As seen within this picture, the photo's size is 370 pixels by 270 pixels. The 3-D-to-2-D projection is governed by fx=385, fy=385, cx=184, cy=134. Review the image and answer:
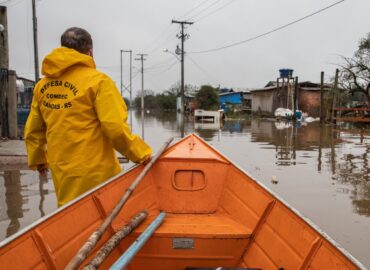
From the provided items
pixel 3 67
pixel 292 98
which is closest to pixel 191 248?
pixel 3 67

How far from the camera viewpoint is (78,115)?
2.85 m

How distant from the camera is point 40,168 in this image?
11.3 feet

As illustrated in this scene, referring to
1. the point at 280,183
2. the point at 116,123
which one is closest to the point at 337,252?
the point at 116,123

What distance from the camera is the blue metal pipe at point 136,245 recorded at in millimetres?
2520

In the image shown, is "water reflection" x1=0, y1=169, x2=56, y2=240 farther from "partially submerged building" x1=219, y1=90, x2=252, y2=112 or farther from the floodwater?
"partially submerged building" x1=219, y1=90, x2=252, y2=112

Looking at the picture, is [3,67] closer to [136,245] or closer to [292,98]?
[136,245]

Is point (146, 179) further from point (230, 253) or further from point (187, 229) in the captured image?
point (230, 253)

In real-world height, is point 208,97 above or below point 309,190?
above

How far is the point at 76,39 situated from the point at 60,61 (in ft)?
0.74

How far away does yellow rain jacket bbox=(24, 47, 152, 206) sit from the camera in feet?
9.21

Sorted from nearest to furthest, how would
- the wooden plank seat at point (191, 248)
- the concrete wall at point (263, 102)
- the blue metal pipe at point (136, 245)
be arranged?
the blue metal pipe at point (136, 245) → the wooden plank seat at point (191, 248) → the concrete wall at point (263, 102)

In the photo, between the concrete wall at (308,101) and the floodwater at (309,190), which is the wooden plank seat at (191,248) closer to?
the floodwater at (309,190)

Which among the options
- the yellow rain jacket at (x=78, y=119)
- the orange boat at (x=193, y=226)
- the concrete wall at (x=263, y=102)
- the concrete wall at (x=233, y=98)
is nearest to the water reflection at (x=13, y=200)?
the orange boat at (x=193, y=226)

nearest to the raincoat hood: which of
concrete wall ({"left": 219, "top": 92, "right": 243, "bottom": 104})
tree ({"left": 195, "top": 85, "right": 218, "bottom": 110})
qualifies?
tree ({"left": 195, "top": 85, "right": 218, "bottom": 110})
